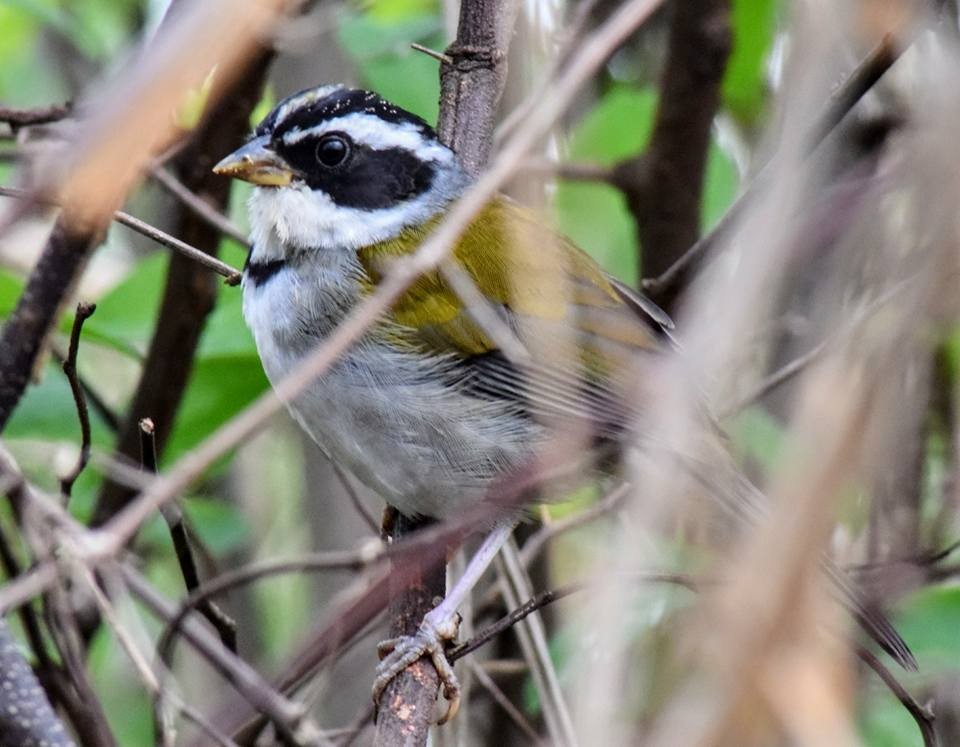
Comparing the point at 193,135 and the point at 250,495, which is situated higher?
the point at 193,135

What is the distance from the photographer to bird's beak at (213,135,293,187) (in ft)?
11.9

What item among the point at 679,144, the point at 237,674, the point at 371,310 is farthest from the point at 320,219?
the point at 371,310

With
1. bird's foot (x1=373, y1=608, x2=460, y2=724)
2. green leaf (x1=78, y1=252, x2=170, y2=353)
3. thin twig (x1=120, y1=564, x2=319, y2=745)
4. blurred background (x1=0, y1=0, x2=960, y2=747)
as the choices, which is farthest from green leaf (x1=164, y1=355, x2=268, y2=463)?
thin twig (x1=120, y1=564, x2=319, y2=745)

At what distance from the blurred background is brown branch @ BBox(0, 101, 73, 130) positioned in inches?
4.9

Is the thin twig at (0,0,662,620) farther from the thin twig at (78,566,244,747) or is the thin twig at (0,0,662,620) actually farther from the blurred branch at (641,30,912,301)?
the blurred branch at (641,30,912,301)

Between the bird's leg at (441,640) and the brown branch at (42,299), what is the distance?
51.6 inches

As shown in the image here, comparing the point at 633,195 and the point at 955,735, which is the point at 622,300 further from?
the point at 955,735

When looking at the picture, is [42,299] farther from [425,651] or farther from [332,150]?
[332,150]

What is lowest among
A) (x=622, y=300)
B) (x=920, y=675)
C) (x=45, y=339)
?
(x=920, y=675)

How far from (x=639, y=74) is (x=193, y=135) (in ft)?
6.78

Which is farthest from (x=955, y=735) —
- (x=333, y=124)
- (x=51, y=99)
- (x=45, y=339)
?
(x=51, y=99)

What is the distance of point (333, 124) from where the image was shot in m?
3.69

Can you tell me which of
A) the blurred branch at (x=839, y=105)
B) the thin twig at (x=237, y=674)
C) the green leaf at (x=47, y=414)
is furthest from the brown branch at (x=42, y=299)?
the green leaf at (x=47, y=414)

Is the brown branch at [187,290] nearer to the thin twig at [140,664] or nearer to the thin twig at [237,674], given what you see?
the thin twig at [140,664]
